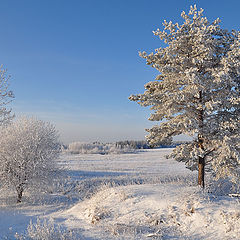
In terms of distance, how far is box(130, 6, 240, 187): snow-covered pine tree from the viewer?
11.0 metres

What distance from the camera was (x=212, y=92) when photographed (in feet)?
40.1

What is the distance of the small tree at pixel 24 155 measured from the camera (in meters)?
14.3

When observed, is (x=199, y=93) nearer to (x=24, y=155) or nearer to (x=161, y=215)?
(x=161, y=215)

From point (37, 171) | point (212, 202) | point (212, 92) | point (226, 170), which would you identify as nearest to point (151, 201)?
point (212, 202)

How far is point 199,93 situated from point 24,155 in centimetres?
1217

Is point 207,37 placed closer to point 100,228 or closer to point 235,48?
point 235,48

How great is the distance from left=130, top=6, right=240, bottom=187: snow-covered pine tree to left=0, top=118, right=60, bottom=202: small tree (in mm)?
7283

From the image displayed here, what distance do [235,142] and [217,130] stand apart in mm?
1249

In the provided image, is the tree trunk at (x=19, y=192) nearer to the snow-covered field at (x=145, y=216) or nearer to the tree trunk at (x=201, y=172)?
the snow-covered field at (x=145, y=216)

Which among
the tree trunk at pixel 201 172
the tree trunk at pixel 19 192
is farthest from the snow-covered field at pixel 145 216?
the tree trunk at pixel 19 192

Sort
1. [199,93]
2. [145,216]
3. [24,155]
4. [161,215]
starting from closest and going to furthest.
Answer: [161,215]
[145,216]
[199,93]
[24,155]

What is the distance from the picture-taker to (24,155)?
14.6 meters

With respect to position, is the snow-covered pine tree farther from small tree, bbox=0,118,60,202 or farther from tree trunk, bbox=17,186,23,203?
tree trunk, bbox=17,186,23,203

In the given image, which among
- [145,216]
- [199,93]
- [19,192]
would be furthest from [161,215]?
[19,192]
